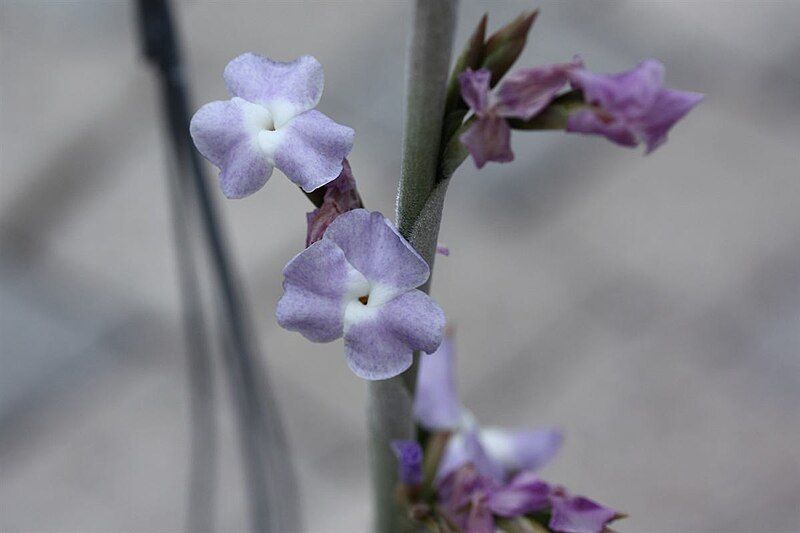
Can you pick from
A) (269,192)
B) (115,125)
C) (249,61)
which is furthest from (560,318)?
(249,61)

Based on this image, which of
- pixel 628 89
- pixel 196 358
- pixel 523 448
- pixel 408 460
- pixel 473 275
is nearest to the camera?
pixel 628 89

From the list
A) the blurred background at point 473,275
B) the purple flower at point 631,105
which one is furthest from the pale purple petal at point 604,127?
the blurred background at point 473,275

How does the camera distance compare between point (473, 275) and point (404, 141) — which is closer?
point (404, 141)

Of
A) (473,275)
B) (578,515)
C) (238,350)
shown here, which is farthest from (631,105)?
(473,275)

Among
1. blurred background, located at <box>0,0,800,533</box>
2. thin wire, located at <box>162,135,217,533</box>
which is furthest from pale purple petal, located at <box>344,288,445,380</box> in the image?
blurred background, located at <box>0,0,800,533</box>

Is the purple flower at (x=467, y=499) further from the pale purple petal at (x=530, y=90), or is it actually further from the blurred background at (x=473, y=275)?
the blurred background at (x=473, y=275)

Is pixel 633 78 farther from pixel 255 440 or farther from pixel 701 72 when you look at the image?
pixel 701 72

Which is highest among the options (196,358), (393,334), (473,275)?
(473,275)

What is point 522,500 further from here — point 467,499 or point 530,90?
point 530,90
